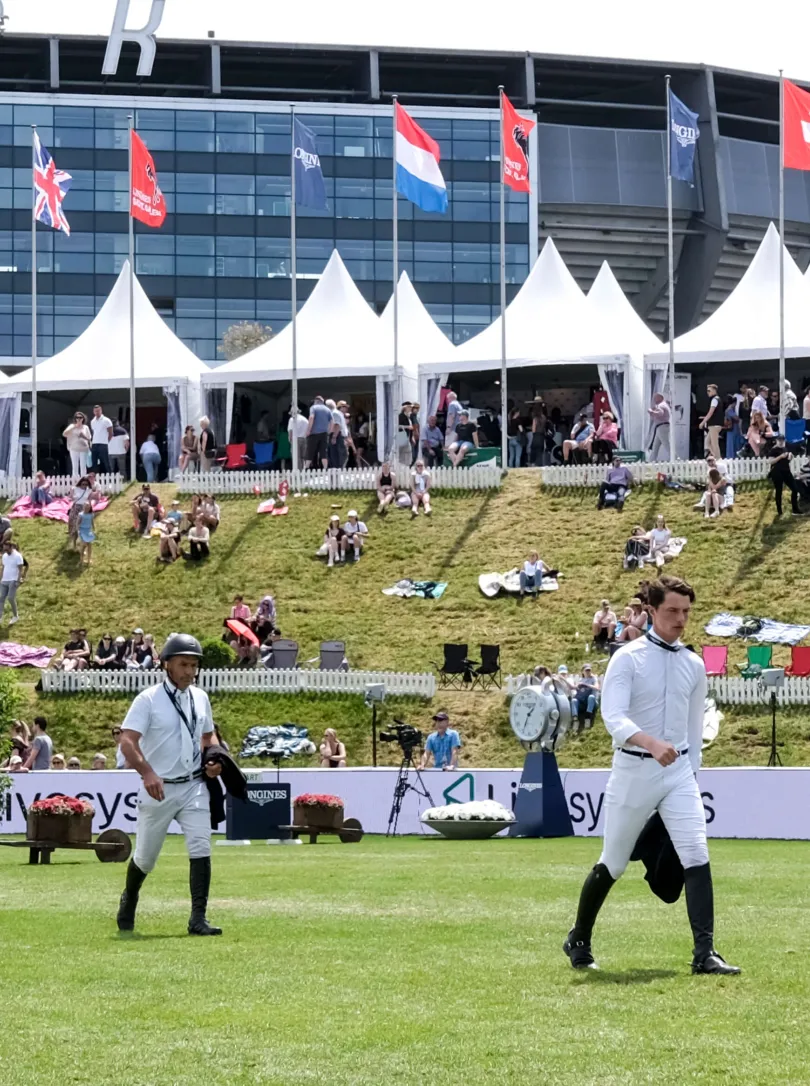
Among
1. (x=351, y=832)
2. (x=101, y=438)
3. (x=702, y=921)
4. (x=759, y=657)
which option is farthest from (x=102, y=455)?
(x=702, y=921)

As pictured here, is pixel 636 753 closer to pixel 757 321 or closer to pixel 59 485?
pixel 59 485

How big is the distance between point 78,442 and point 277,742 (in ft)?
55.2

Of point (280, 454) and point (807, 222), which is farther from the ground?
point (807, 222)

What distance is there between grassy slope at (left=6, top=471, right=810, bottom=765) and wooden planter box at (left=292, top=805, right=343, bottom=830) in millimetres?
7746

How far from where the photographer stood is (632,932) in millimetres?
11203

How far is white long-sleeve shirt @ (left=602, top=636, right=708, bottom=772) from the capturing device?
30.8 ft

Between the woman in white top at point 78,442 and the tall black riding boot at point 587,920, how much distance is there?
39120 mm

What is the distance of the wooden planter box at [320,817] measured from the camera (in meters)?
24.8

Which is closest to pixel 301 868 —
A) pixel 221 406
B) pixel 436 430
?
pixel 436 430

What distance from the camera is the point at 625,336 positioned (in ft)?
169

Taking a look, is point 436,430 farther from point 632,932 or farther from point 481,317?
point 481,317

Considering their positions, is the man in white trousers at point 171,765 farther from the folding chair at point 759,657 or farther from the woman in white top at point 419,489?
the woman in white top at point 419,489

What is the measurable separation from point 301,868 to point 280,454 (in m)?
31.7

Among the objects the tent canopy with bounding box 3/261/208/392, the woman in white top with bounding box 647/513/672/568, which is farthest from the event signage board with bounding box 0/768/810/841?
the tent canopy with bounding box 3/261/208/392
